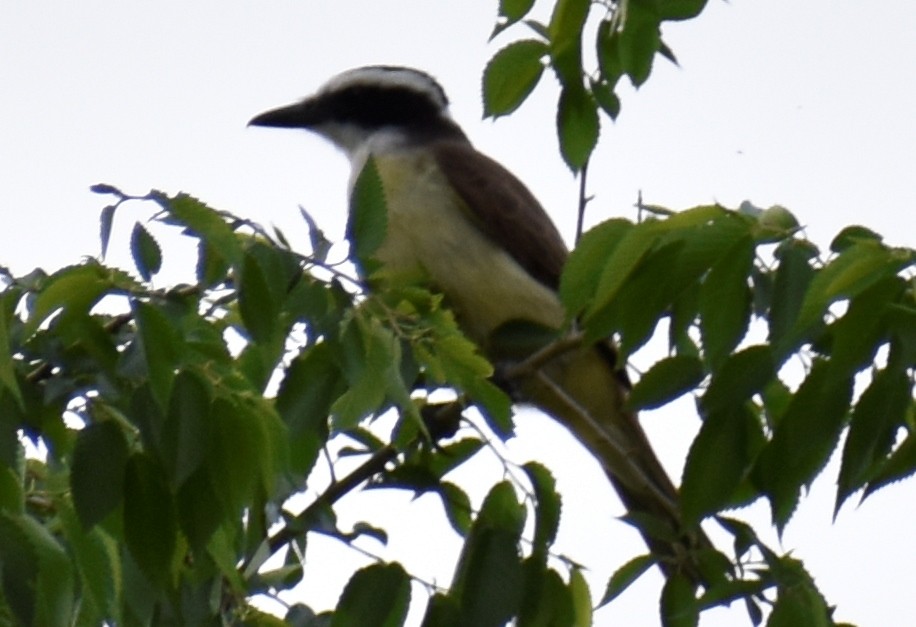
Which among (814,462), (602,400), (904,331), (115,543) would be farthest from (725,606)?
(602,400)

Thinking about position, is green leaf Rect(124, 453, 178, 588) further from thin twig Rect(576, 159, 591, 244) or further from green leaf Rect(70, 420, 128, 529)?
thin twig Rect(576, 159, 591, 244)

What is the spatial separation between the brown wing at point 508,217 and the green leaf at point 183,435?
277 cm

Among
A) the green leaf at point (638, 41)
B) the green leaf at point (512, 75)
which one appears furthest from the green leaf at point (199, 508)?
the green leaf at point (638, 41)

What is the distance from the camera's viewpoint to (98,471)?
7.60 feet

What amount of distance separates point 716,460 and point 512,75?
107 centimetres

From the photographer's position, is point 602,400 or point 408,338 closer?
point 408,338

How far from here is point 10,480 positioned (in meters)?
2.29

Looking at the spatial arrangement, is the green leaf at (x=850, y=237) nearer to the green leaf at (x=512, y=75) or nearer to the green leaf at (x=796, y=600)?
the green leaf at (x=796, y=600)

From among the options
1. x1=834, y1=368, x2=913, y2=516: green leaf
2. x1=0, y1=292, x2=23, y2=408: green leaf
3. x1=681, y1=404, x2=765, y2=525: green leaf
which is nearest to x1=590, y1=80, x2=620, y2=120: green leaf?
x1=681, y1=404, x2=765, y2=525: green leaf

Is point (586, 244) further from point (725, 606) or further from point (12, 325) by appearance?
point (12, 325)

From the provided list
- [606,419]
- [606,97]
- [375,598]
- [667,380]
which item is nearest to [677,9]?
[606,97]

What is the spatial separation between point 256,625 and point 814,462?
97 cm

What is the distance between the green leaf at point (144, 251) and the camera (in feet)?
8.04

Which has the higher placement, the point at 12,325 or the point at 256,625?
the point at 12,325
